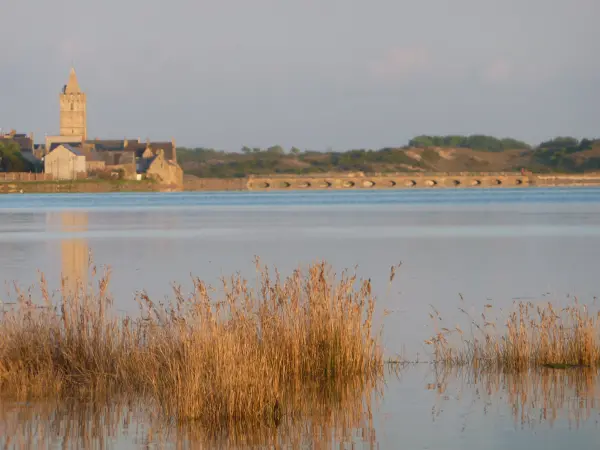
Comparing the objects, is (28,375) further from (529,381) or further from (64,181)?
(64,181)

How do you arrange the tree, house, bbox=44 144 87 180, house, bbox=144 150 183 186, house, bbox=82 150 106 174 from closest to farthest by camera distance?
the tree, house, bbox=44 144 87 180, house, bbox=82 150 106 174, house, bbox=144 150 183 186

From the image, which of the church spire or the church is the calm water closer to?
the church

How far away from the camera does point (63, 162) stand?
146 m

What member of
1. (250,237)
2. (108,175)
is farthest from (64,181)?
(250,237)

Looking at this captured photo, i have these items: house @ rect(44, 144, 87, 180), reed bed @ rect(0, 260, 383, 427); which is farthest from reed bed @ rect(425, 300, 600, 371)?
house @ rect(44, 144, 87, 180)

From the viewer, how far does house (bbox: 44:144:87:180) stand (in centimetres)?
14600

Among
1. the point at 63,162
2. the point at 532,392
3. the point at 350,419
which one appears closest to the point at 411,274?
the point at 532,392

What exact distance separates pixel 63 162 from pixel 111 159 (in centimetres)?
888

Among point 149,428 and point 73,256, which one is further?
point 73,256

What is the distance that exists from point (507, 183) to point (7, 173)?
296ft

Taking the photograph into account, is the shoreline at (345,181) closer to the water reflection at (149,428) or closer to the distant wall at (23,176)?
the distant wall at (23,176)

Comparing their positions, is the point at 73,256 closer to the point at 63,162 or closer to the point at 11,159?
the point at 11,159

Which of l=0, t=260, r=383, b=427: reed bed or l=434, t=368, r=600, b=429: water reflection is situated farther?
l=0, t=260, r=383, b=427: reed bed

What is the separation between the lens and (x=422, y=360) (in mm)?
11523
